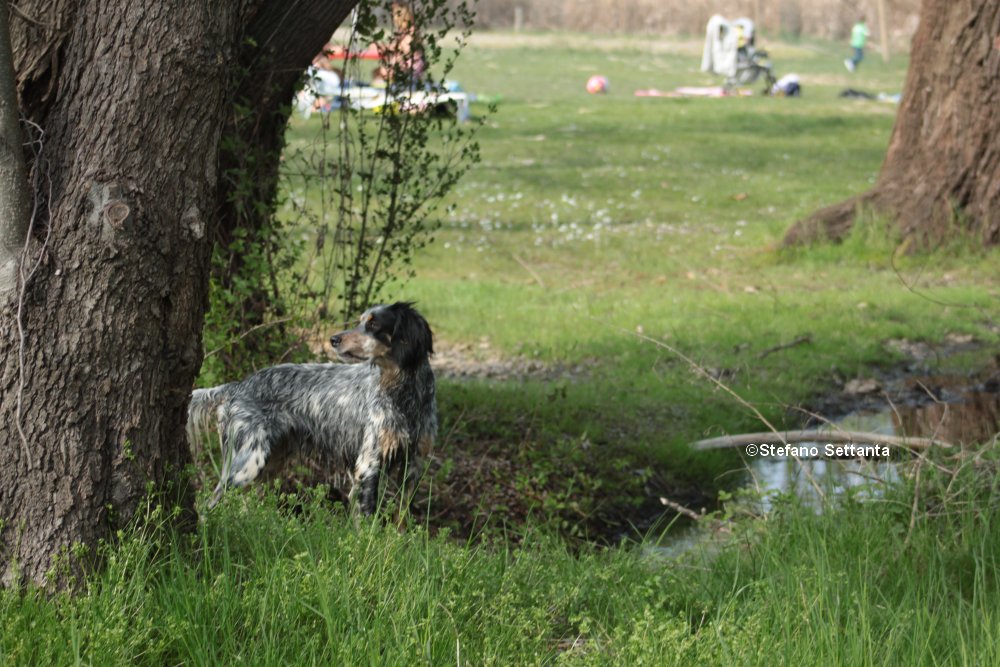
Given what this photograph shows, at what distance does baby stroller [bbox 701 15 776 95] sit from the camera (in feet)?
113

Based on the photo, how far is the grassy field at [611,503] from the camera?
406 cm

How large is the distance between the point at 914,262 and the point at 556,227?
15.0 ft

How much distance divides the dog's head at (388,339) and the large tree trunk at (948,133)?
861 centimetres

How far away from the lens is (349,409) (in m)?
6.57

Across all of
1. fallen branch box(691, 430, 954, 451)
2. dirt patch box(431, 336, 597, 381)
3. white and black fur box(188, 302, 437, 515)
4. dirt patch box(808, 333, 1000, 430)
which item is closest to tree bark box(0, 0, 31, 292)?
white and black fur box(188, 302, 437, 515)

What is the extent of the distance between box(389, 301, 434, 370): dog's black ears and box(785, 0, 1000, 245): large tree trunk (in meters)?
8.59

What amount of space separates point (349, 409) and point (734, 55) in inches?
1209

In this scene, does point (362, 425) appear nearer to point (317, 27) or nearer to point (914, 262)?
point (317, 27)

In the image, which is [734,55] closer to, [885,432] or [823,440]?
[885,432]

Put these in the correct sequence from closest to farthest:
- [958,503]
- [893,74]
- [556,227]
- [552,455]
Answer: [958,503]
[552,455]
[556,227]
[893,74]

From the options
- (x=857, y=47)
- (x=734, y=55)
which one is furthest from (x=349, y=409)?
(x=857, y=47)

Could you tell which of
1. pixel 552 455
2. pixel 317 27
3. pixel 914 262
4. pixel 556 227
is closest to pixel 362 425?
pixel 552 455

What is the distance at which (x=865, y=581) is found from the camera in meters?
4.84

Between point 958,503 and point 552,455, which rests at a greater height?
point 958,503
